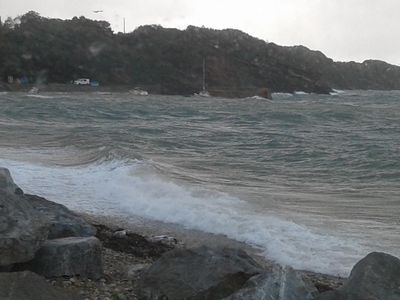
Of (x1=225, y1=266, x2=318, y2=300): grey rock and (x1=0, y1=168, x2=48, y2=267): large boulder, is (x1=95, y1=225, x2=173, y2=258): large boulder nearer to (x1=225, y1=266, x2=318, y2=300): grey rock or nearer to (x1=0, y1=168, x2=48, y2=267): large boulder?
(x1=0, y1=168, x2=48, y2=267): large boulder

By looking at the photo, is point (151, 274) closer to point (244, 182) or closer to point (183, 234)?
point (183, 234)

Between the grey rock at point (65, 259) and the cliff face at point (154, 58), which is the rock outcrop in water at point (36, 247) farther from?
the cliff face at point (154, 58)

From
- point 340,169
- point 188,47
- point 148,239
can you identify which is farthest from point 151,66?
point 148,239

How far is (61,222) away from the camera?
7.18 metres

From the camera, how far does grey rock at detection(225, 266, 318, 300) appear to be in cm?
473

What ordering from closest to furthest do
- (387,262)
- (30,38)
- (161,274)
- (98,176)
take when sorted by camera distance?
(387,262), (161,274), (98,176), (30,38)

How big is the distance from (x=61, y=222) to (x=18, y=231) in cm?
173

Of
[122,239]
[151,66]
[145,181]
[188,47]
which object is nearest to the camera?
[122,239]

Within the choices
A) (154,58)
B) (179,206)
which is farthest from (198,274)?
(154,58)

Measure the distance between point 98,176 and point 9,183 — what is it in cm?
503

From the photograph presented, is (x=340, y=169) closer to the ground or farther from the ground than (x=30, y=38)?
closer to the ground

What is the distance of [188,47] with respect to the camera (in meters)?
137

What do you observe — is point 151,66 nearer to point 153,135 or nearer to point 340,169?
point 153,135

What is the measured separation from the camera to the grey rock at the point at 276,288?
4727mm
